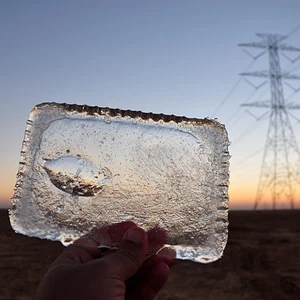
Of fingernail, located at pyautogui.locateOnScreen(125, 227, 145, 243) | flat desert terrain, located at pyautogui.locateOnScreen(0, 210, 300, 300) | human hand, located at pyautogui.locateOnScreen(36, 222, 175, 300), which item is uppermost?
fingernail, located at pyautogui.locateOnScreen(125, 227, 145, 243)

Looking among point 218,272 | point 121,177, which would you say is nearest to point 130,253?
point 121,177

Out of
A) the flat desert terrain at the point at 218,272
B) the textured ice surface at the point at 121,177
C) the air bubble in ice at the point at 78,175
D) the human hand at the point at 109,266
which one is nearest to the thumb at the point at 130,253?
the human hand at the point at 109,266

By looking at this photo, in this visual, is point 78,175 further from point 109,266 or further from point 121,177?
point 109,266

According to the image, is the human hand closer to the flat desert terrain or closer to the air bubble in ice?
the air bubble in ice

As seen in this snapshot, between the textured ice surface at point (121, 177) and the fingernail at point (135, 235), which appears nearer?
the fingernail at point (135, 235)

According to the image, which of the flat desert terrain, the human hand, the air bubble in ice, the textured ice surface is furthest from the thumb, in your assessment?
the flat desert terrain

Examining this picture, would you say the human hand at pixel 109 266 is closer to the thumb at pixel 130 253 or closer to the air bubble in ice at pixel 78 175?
the thumb at pixel 130 253

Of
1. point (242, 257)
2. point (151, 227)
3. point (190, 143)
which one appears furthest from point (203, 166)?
point (242, 257)
